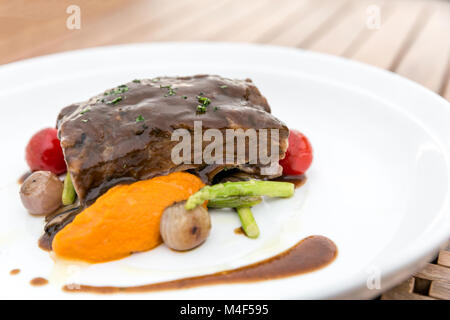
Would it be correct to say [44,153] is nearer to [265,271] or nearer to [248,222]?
[248,222]

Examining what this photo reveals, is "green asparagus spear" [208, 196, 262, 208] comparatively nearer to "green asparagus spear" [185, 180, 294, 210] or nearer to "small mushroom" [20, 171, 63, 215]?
"green asparagus spear" [185, 180, 294, 210]

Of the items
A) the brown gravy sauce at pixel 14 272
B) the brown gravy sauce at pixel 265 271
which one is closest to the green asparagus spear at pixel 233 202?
the brown gravy sauce at pixel 265 271

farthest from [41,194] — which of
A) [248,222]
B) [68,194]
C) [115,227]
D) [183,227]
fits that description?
[248,222]

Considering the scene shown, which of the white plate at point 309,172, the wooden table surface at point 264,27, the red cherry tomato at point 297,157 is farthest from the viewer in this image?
the wooden table surface at point 264,27

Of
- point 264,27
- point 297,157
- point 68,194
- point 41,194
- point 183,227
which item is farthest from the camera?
point 264,27

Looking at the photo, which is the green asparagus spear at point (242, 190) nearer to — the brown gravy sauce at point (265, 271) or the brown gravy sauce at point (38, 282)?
the brown gravy sauce at point (265, 271)

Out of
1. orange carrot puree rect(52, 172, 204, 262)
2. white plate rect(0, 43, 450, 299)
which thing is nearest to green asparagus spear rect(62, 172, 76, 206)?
white plate rect(0, 43, 450, 299)
